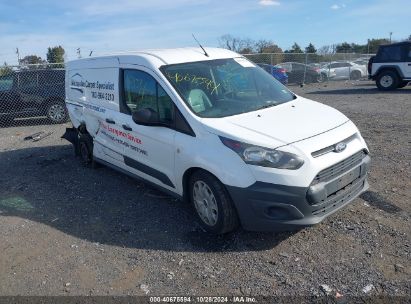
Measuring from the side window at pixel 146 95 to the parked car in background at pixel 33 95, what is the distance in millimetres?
7680

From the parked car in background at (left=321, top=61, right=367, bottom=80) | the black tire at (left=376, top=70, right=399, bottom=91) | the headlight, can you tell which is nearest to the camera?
the headlight

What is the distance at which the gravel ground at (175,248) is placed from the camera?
3.51m

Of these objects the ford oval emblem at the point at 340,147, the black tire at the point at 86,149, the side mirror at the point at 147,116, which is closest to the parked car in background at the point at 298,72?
the black tire at the point at 86,149

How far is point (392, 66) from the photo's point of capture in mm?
16250

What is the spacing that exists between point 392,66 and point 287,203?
14.8 meters

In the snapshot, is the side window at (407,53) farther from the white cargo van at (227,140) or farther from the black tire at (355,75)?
the white cargo van at (227,140)

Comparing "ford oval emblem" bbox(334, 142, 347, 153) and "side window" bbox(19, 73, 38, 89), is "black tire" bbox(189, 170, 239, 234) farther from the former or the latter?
"side window" bbox(19, 73, 38, 89)

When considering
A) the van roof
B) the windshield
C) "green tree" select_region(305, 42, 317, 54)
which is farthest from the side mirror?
"green tree" select_region(305, 42, 317, 54)

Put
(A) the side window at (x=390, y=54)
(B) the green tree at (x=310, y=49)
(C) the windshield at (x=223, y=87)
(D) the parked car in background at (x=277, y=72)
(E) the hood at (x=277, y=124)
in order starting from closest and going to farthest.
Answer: (E) the hood at (x=277, y=124) → (C) the windshield at (x=223, y=87) → (A) the side window at (x=390, y=54) → (D) the parked car in background at (x=277, y=72) → (B) the green tree at (x=310, y=49)

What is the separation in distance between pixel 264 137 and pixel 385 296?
165 cm

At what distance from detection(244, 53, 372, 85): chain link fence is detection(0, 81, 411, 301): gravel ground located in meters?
16.9

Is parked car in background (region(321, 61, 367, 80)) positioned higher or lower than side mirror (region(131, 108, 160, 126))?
higher

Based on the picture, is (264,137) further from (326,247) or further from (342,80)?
(342,80)

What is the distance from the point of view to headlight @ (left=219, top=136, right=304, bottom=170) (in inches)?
143
